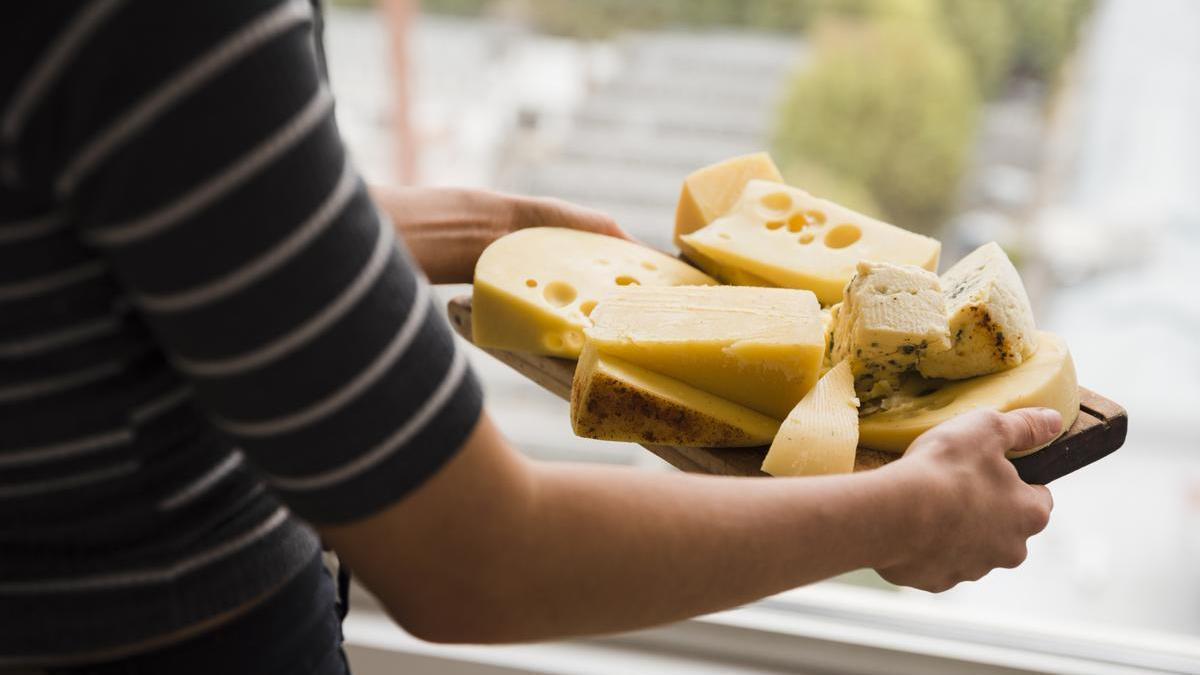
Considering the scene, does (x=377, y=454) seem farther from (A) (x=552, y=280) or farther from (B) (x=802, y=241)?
(B) (x=802, y=241)

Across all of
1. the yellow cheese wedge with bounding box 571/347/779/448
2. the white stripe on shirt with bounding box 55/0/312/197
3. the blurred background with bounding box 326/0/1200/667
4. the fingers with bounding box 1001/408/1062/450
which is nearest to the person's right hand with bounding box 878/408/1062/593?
the fingers with bounding box 1001/408/1062/450

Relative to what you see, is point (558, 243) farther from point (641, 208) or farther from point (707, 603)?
point (641, 208)

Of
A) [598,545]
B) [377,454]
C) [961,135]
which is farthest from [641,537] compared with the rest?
[961,135]

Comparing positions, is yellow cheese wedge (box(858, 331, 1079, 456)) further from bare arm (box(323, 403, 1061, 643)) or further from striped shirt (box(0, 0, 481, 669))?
striped shirt (box(0, 0, 481, 669))

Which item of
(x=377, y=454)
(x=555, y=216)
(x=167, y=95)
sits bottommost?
(x=555, y=216)

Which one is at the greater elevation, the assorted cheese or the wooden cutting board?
the assorted cheese

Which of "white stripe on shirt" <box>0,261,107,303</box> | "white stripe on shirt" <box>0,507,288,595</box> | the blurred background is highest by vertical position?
Answer: "white stripe on shirt" <box>0,261,107,303</box>

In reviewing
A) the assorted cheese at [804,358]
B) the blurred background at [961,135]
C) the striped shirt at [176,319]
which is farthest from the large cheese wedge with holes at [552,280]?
the blurred background at [961,135]

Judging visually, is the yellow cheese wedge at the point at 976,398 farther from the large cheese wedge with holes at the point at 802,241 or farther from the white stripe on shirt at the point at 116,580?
the white stripe on shirt at the point at 116,580
